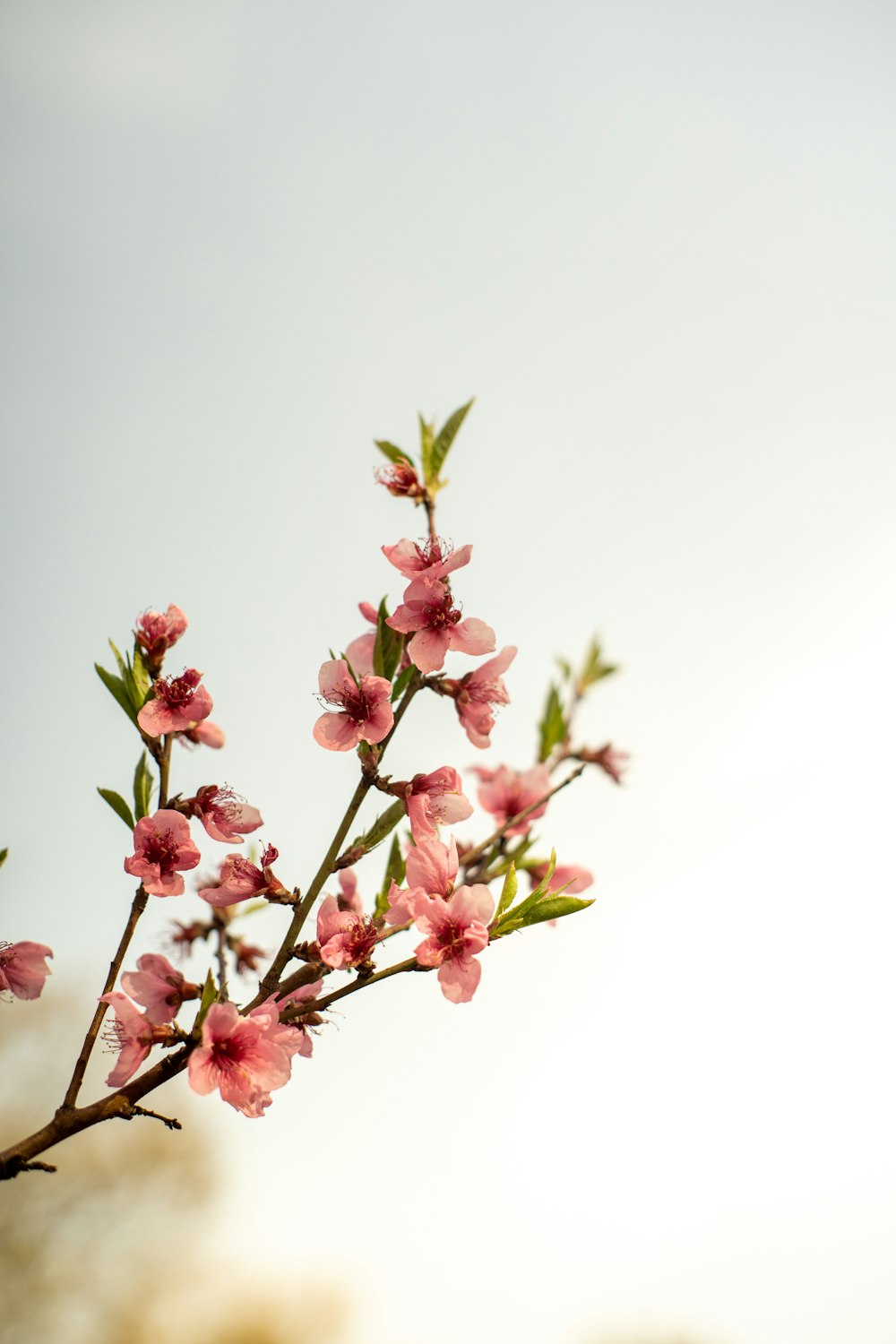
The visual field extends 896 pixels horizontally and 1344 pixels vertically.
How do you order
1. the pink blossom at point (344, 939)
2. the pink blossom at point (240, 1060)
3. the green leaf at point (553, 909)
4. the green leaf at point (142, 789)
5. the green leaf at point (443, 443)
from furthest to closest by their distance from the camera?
1. the green leaf at point (443, 443)
2. the green leaf at point (142, 789)
3. the green leaf at point (553, 909)
4. the pink blossom at point (344, 939)
5. the pink blossom at point (240, 1060)

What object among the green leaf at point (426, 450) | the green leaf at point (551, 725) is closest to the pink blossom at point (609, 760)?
the green leaf at point (551, 725)

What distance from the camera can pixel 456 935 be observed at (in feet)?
4.86

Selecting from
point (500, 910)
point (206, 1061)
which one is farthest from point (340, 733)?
point (206, 1061)

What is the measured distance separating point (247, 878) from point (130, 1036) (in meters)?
0.33

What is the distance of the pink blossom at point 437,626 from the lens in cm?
155

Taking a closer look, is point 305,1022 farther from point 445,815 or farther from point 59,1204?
point 59,1204

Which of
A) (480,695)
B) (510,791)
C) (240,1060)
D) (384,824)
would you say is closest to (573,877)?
(510,791)

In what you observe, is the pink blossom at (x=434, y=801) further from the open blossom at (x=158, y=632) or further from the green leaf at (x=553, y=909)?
the open blossom at (x=158, y=632)

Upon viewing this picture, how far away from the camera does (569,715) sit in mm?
2723

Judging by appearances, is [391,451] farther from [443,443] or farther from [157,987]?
[157,987]

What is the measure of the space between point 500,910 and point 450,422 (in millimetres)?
1153

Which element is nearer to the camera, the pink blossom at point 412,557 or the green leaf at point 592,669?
the pink blossom at point 412,557

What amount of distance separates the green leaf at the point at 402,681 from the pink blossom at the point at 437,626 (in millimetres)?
67

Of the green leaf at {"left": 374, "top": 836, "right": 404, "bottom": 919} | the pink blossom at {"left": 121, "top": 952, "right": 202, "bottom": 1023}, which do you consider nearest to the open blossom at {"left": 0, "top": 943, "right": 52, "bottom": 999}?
the pink blossom at {"left": 121, "top": 952, "right": 202, "bottom": 1023}
